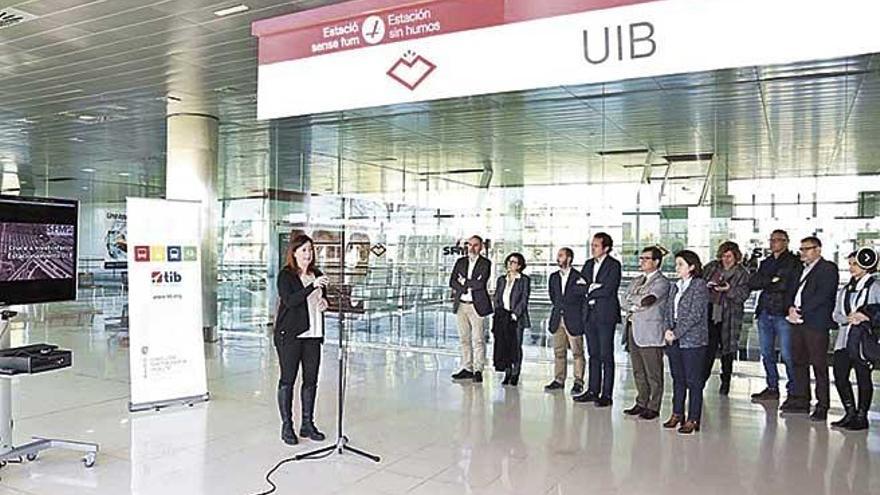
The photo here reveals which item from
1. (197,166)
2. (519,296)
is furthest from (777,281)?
(197,166)

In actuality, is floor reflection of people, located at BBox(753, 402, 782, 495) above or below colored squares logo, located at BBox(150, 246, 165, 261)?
below

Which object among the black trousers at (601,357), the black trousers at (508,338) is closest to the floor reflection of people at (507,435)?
the black trousers at (508,338)

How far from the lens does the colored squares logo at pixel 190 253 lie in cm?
627

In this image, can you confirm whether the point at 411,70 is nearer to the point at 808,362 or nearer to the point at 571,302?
the point at 571,302

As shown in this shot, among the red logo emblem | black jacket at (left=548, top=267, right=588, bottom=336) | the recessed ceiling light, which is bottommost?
black jacket at (left=548, top=267, right=588, bottom=336)

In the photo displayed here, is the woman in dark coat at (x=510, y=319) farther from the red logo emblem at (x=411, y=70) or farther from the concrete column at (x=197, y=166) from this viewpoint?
the concrete column at (x=197, y=166)

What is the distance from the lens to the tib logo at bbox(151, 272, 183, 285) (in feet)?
19.7

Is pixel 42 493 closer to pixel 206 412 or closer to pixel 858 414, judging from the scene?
pixel 206 412

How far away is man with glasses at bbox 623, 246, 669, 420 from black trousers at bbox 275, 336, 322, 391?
257 centimetres

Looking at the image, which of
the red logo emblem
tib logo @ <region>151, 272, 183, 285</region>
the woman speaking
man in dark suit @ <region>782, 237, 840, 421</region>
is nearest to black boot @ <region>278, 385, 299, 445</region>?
the woman speaking

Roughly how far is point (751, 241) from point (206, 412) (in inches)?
273

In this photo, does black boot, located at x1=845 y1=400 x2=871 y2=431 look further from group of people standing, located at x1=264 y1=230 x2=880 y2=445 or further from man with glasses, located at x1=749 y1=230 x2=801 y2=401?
man with glasses, located at x1=749 y1=230 x2=801 y2=401

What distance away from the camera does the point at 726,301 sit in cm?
675

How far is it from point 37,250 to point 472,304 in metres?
4.10
